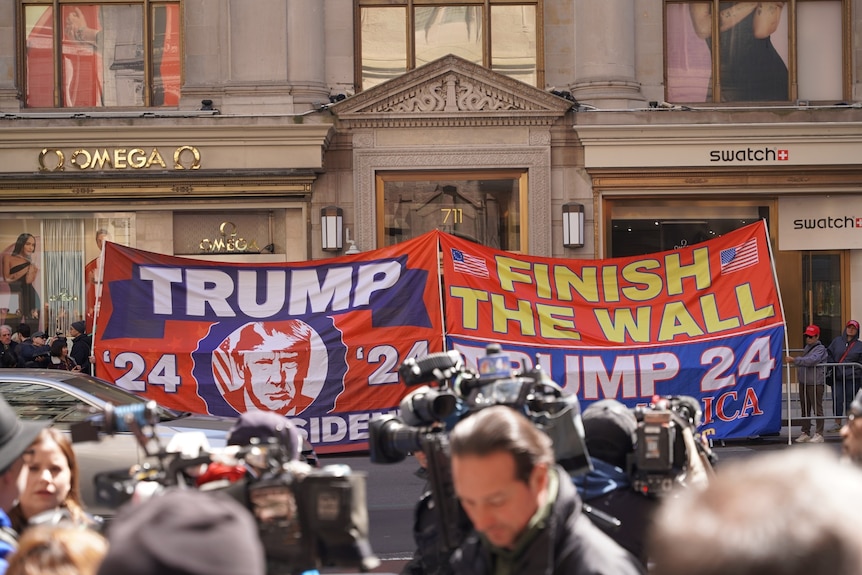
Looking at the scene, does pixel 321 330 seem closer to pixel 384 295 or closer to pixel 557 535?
pixel 384 295

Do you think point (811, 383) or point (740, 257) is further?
point (811, 383)

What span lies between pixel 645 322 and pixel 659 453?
340 inches

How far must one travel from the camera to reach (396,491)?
11.6 m

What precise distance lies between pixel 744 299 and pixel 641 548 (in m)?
8.63

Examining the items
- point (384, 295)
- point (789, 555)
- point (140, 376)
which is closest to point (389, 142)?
point (384, 295)

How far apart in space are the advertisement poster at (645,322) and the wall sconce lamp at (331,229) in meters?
5.95

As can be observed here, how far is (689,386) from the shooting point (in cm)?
1277

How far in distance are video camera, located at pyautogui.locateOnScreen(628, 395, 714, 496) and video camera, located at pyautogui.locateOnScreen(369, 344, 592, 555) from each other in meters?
0.42

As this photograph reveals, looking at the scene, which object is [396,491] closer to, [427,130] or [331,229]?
[331,229]

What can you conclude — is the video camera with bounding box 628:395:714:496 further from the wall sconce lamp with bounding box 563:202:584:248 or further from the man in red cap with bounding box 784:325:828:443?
the wall sconce lamp with bounding box 563:202:584:248

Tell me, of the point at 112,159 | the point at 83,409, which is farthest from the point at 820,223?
the point at 83,409

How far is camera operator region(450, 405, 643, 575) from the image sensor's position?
2.99m

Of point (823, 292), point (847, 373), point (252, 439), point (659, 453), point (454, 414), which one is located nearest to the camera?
point (252, 439)

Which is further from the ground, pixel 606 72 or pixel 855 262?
pixel 606 72
